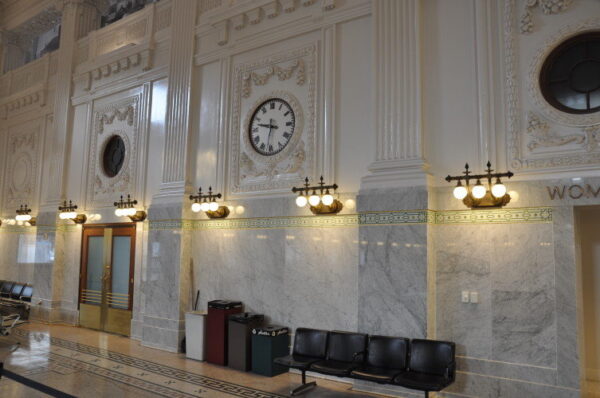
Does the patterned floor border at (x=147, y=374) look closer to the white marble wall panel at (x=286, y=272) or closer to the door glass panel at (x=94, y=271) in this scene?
the white marble wall panel at (x=286, y=272)

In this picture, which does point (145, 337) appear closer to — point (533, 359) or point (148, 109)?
point (148, 109)

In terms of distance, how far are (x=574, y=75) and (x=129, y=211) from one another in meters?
7.98

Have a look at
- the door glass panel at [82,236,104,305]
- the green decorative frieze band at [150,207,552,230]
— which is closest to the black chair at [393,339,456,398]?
the green decorative frieze band at [150,207,552,230]

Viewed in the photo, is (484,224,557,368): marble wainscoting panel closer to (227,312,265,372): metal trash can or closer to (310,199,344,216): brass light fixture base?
(310,199,344,216): brass light fixture base

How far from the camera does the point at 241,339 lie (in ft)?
24.0

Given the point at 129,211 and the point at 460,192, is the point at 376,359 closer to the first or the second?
the point at 460,192

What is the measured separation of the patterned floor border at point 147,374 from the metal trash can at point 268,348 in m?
0.58

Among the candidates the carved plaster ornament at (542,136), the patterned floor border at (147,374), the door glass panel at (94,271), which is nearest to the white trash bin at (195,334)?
the patterned floor border at (147,374)

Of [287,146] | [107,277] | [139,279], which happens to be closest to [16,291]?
[107,277]

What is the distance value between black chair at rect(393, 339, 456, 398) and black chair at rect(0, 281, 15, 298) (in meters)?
10.9

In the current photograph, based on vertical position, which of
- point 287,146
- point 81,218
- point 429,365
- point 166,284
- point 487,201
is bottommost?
point 429,365

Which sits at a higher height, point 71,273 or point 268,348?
A: point 71,273

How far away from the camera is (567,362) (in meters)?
5.21

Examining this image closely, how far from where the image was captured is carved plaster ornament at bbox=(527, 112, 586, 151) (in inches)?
216
